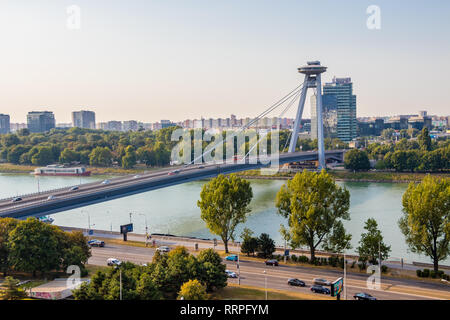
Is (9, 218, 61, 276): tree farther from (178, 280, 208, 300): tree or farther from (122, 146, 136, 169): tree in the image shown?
(122, 146, 136, 169): tree

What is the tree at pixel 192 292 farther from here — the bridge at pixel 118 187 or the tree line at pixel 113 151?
Result: the tree line at pixel 113 151

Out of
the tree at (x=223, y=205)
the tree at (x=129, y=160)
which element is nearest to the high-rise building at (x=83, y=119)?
the tree at (x=129, y=160)

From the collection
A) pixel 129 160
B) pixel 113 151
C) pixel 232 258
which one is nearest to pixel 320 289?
pixel 232 258

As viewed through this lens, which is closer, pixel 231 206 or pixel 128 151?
pixel 231 206

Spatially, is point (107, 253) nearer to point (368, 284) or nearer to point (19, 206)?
point (19, 206)

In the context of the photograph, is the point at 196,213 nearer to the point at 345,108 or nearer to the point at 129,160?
the point at 129,160
